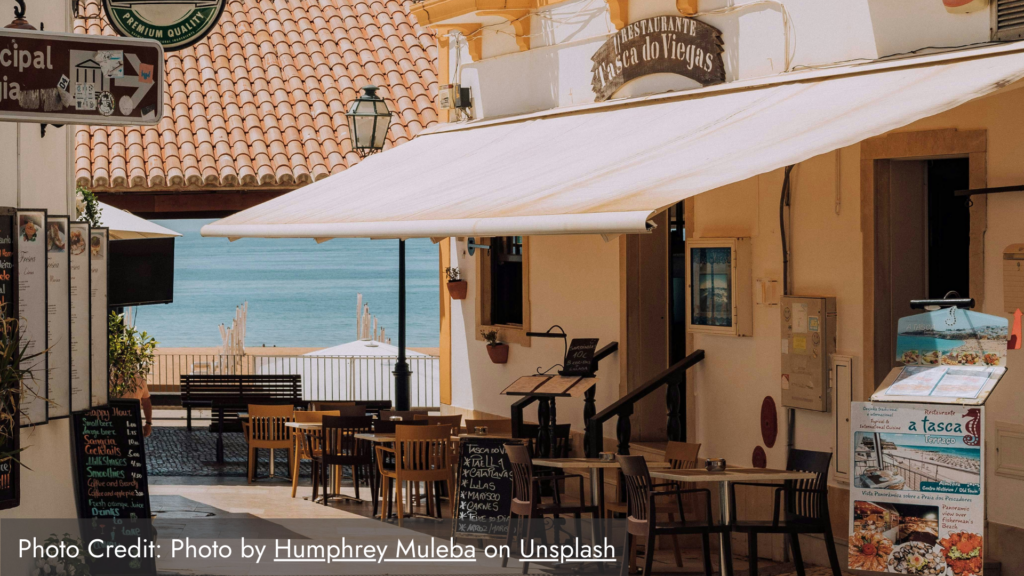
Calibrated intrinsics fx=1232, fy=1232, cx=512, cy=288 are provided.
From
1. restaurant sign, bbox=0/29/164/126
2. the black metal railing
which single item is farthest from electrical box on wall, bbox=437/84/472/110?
restaurant sign, bbox=0/29/164/126

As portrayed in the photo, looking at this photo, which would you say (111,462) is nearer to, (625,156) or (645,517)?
(645,517)

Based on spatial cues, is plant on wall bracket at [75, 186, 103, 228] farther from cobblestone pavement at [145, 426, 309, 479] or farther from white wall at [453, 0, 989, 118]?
cobblestone pavement at [145, 426, 309, 479]

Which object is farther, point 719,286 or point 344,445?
point 344,445

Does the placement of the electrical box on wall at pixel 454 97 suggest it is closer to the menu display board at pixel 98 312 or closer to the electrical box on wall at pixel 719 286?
the electrical box on wall at pixel 719 286

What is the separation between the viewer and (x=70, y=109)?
5.43m

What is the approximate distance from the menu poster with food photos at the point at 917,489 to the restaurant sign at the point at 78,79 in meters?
3.78

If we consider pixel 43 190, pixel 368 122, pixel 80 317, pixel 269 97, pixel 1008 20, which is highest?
pixel 269 97

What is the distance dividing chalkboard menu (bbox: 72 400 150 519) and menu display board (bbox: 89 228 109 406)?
0.23 metres

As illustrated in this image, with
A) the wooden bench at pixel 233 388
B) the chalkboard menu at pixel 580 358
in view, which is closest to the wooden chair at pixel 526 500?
the chalkboard menu at pixel 580 358

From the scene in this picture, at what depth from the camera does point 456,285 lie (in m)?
14.4

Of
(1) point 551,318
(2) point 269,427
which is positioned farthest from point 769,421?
(2) point 269,427

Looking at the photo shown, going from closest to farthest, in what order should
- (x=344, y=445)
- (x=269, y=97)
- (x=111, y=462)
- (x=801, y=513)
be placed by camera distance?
(x=801, y=513) → (x=111, y=462) → (x=344, y=445) → (x=269, y=97)

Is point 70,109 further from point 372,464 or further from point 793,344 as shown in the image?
point 372,464

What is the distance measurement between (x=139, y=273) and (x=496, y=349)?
4.67 m
